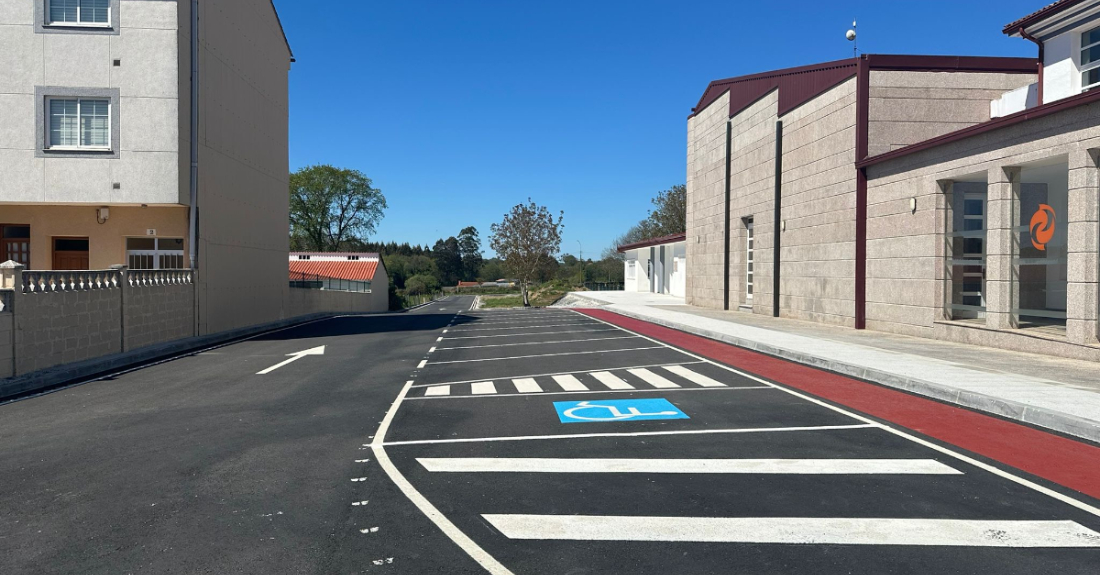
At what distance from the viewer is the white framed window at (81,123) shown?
749 inches

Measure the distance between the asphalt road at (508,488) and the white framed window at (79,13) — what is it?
13802 mm

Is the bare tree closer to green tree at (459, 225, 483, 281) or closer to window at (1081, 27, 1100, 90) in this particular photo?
window at (1081, 27, 1100, 90)

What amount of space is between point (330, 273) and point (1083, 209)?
54.9m

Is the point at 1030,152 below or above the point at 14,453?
above

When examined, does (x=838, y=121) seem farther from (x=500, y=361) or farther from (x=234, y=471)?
(x=234, y=471)

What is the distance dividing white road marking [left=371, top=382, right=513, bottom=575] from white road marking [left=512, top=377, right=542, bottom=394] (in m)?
3.08

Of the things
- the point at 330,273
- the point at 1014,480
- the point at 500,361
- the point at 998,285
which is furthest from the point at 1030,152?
the point at 330,273

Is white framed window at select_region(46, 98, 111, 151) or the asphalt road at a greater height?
white framed window at select_region(46, 98, 111, 151)

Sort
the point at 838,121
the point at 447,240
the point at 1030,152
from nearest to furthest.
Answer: the point at 1030,152
the point at 838,121
the point at 447,240

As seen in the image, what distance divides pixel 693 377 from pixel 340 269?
172ft

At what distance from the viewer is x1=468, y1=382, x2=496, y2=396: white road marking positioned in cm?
1045

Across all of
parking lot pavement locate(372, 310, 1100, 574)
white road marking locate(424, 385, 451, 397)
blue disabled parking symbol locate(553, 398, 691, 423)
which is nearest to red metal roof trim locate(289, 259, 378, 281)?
white road marking locate(424, 385, 451, 397)

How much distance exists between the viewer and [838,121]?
2073 centimetres

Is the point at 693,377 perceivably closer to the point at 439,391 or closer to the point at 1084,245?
the point at 439,391
